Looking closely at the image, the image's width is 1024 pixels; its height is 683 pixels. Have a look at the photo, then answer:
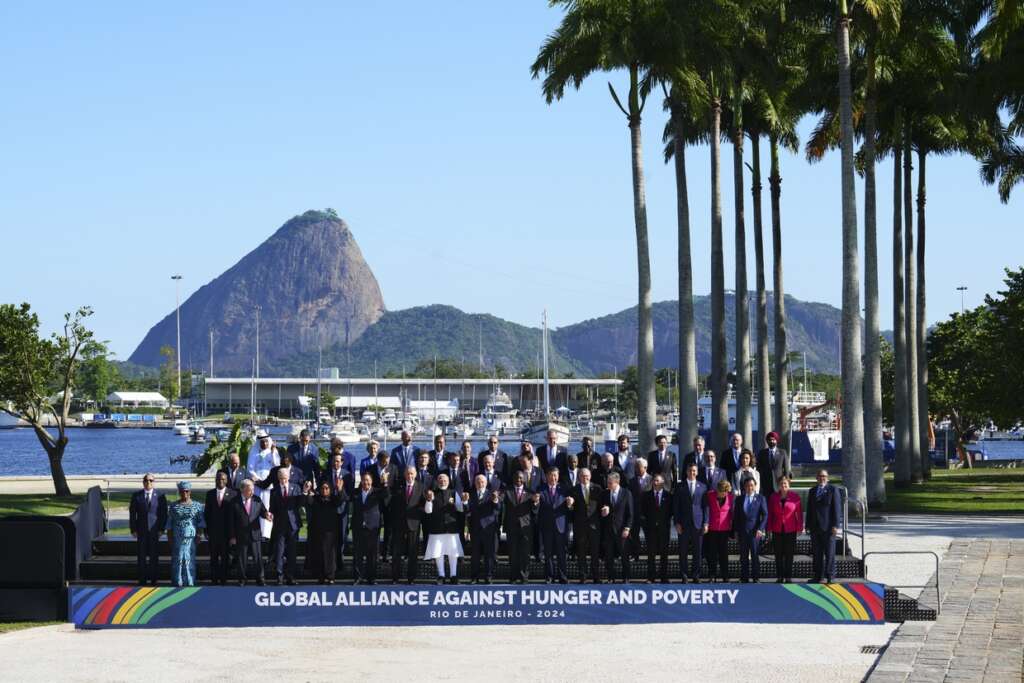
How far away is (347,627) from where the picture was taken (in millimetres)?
20094

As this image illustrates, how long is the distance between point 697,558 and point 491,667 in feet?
16.8

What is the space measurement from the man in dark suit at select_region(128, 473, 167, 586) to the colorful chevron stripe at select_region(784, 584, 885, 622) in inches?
369

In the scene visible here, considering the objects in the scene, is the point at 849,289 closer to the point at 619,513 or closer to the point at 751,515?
the point at 751,515

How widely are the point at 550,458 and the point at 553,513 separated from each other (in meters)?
2.31

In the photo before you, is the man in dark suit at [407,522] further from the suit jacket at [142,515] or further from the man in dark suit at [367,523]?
the suit jacket at [142,515]

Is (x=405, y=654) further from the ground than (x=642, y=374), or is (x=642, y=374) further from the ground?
(x=642, y=374)

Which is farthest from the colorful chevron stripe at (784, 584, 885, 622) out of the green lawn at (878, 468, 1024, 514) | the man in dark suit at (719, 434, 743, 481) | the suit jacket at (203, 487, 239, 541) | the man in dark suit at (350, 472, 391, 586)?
the green lawn at (878, 468, 1024, 514)

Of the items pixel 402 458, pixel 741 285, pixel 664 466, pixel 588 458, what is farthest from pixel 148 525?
pixel 741 285

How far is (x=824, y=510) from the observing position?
814 inches

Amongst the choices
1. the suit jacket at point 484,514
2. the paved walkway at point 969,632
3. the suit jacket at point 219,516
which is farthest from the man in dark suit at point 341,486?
the paved walkway at point 969,632

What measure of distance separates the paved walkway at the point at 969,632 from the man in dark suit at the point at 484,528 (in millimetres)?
6025

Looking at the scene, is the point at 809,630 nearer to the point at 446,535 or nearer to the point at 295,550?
the point at 446,535

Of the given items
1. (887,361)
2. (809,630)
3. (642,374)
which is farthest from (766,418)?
(887,361)

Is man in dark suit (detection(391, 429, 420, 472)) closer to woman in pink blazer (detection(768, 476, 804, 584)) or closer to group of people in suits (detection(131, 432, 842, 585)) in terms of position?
group of people in suits (detection(131, 432, 842, 585))
